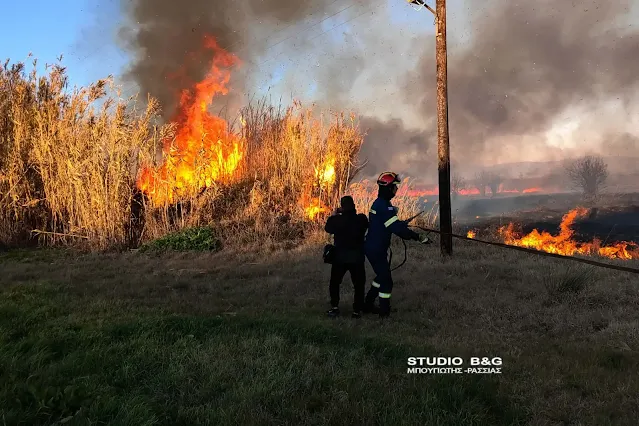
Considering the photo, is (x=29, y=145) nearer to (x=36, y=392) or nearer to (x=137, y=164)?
(x=137, y=164)

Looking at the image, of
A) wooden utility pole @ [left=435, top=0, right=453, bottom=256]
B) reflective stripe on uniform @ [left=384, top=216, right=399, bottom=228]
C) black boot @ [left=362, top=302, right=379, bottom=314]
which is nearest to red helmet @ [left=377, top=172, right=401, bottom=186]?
reflective stripe on uniform @ [left=384, top=216, right=399, bottom=228]

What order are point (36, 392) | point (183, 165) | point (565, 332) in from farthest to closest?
1. point (183, 165)
2. point (565, 332)
3. point (36, 392)

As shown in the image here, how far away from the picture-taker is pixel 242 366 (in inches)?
130

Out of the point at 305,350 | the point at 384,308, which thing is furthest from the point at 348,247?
the point at 305,350

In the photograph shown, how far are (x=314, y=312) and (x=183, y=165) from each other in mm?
7918

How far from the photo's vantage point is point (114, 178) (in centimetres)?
1061

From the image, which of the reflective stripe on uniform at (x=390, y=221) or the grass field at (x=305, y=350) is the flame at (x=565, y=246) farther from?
the reflective stripe on uniform at (x=390, y=221)

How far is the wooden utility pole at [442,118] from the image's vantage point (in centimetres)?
937

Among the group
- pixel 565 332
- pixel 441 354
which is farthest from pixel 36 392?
pixel 565 332

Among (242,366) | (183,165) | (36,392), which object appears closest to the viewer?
(36,392)

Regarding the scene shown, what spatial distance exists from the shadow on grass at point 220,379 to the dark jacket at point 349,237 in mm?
1101

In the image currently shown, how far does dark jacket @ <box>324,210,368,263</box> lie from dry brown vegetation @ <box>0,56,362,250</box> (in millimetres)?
5545

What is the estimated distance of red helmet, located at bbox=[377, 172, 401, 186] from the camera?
17.2 ft

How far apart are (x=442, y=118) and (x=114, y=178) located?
840 centimetres
